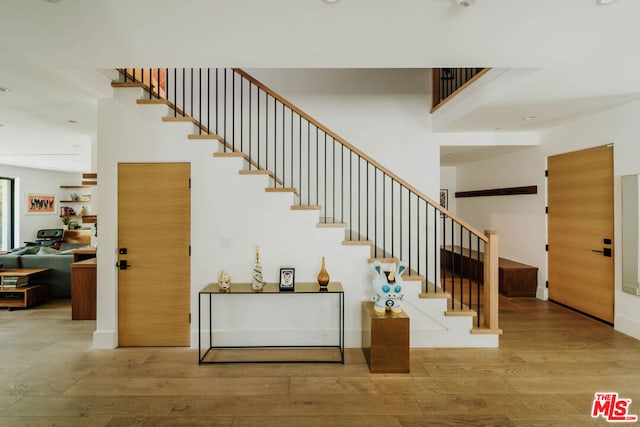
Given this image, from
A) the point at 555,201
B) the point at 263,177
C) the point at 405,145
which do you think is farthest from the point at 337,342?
the point at 555,201

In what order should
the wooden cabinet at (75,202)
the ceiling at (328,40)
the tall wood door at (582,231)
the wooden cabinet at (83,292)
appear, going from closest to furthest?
the ceiling at (328,40)
the tall wood door at (582,231)
the wooden cabinet at (83,292)
the wooden cabinet at (75,202)

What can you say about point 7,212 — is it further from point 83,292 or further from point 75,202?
point 83,292

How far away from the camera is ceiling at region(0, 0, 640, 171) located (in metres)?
2.15

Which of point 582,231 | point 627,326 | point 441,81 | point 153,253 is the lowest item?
point 627,326

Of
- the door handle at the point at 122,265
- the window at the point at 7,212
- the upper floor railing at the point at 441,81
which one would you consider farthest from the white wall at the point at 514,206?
the window at the point at 7,212

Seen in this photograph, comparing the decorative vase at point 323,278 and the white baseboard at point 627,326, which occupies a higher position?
the decorative vase at point 323,278

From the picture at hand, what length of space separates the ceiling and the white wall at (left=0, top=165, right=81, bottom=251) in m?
7.35

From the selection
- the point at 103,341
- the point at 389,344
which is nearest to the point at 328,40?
the point at 389,344

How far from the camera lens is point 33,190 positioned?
9.68 m

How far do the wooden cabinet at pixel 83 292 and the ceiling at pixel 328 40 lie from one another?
2.24 meters

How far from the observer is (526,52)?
2.69 meters

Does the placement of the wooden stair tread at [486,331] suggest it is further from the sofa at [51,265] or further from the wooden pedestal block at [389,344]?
the sofa at [51,265]

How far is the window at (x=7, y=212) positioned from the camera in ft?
29.7

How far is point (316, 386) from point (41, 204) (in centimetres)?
1104
